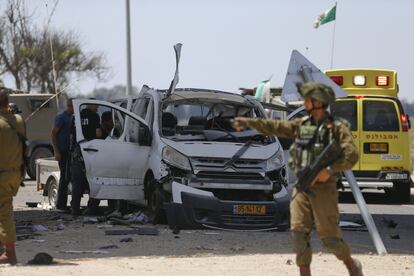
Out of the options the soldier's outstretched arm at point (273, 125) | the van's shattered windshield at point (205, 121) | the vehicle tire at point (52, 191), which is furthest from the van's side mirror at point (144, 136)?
the soldier's outstretched arm at point (273, 125)

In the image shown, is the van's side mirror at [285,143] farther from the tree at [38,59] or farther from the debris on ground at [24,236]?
the tree at [38,59]

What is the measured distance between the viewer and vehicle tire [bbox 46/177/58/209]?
18.1m

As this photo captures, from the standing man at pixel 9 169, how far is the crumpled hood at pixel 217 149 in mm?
4042

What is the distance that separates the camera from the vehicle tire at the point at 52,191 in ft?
59.4

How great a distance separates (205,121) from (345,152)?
6.77 meters

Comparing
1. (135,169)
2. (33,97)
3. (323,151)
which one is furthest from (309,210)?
(33,97)

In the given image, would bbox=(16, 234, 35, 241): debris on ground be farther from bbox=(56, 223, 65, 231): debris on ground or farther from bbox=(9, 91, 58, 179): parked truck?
bbox=(9, 91, 58, 179): parked truck

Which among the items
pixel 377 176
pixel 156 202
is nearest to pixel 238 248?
pixel 156 202

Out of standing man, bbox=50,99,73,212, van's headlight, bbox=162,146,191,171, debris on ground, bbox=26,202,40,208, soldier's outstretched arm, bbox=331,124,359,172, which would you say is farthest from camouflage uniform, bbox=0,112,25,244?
debris on ground, bbox=26,202,40,208

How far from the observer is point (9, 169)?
35.1 ft

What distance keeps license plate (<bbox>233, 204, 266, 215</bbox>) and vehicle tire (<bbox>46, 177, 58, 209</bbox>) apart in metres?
4.67

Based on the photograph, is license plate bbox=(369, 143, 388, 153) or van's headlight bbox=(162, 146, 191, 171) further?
license plate bbox=(369, 143, 388, 153)

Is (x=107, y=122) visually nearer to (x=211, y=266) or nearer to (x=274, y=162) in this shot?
(x=274, y=162)

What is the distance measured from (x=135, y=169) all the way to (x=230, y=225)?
1983 millimetres
